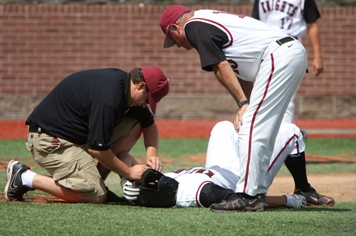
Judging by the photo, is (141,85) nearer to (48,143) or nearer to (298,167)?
(48,143)

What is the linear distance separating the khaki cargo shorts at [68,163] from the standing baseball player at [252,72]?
1.25m

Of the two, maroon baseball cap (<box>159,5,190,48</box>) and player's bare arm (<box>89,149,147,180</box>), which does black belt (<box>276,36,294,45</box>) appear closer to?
maroon baseball cap (<box>159,5,190,48</box>)

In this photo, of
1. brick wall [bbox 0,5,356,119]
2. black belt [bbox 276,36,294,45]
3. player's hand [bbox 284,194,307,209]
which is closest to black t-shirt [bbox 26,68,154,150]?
black belt [bbox 276,36,294,45]

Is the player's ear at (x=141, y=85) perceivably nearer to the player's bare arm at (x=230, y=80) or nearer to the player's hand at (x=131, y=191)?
the player's bare arm at (x=230, y=80)

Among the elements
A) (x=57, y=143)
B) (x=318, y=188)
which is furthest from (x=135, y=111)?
(x=318, y=188)

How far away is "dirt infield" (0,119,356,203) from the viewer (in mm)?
6578

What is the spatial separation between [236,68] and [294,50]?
498 mm

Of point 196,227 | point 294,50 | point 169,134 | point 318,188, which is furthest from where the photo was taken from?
point 169,134

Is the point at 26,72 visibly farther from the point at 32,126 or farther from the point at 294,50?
the point at 294,50

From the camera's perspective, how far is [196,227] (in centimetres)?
426

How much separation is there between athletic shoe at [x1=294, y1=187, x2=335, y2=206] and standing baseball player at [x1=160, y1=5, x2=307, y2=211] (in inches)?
29.3

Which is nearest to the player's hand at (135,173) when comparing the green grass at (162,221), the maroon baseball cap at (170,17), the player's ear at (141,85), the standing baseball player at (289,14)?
the green grass at (162,221)

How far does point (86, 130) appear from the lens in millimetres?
5465

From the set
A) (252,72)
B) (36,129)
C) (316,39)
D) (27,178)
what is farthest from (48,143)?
(316,39)
